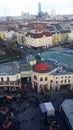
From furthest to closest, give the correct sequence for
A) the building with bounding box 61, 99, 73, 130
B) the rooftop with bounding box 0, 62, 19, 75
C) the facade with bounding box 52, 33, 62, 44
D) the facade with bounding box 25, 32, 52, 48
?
the facade with bounding box 52, 33, 62, 44 < the facade with bounding box 25, 32, 52, 48 < the rooftop with bounding box 0, 62, 19, 75 < the building with bounding box 61, 99, 73, 130

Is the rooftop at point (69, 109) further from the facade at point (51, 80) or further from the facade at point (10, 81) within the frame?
the facade at point (10, 81)

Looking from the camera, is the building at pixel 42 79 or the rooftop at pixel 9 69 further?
the rooftop at pixel 9 69

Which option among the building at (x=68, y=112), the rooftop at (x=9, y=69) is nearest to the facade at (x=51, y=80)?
the rooftop at (x=9, y=69)

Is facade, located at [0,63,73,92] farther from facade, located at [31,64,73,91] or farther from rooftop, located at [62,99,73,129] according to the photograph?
rooftop, located at [62,99,73,129]

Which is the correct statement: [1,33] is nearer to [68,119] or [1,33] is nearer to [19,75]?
[19,75]

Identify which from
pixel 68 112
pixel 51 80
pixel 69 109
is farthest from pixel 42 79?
pixel 68 112

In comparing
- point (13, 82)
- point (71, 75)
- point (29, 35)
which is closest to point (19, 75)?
point (13, 82)

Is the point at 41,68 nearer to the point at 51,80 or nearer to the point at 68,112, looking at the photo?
the point at 51,80

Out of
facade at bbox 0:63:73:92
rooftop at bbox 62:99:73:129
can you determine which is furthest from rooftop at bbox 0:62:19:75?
rooftop at bbox 62:99:73:129

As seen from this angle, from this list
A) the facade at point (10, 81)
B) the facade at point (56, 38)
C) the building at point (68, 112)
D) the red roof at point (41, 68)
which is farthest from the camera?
the facade at point (56, 38)

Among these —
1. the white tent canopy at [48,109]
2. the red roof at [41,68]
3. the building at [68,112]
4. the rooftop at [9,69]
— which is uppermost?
the red roof at [41,68]
